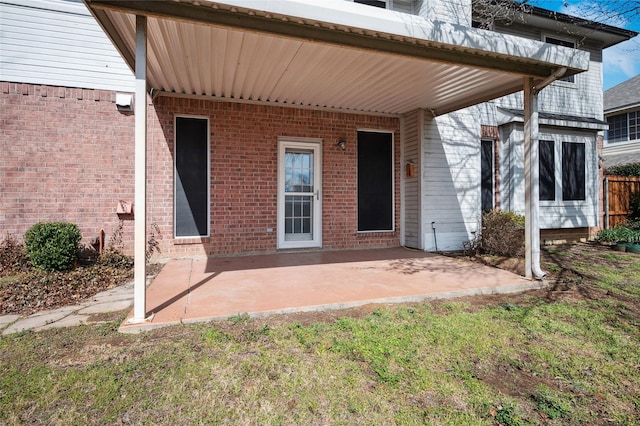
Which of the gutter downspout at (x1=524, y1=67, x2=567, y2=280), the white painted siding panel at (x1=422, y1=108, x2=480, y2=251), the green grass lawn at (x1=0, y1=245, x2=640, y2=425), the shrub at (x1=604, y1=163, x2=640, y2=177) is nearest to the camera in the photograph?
the green grass lawn at (x1=0, y1=245, x2=640, y2=425)

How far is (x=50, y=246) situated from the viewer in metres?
5.20

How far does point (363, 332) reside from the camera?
2.99 meters

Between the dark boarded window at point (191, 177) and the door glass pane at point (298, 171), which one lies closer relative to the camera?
the dark boarded window at point (191, 177)

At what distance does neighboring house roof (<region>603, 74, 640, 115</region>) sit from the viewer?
1417cm

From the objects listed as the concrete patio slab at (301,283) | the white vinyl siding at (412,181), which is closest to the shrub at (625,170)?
the white vinyl siding at (412,181)

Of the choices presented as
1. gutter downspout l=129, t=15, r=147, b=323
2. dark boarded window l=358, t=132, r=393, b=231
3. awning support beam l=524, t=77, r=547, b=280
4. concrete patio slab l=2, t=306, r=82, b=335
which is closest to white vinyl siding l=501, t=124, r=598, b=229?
dark boarded window l=358, t=132, r=393, b=231

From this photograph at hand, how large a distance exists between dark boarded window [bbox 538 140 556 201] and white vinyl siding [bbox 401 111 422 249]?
139 inches

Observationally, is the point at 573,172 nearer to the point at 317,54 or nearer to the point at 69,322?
the point at 317,54

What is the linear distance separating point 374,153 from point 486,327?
5011 mm

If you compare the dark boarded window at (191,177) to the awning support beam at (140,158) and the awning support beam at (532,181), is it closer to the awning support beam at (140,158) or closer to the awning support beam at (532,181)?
the awning support beam at (140,158)

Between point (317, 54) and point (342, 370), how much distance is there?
147 inches

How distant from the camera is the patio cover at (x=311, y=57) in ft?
10.6

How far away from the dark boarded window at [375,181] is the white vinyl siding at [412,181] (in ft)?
1.09

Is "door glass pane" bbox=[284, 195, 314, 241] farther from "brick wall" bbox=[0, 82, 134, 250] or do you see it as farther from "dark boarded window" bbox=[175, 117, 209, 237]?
"brick wall" bbox=[0, 82, 134, 250]
